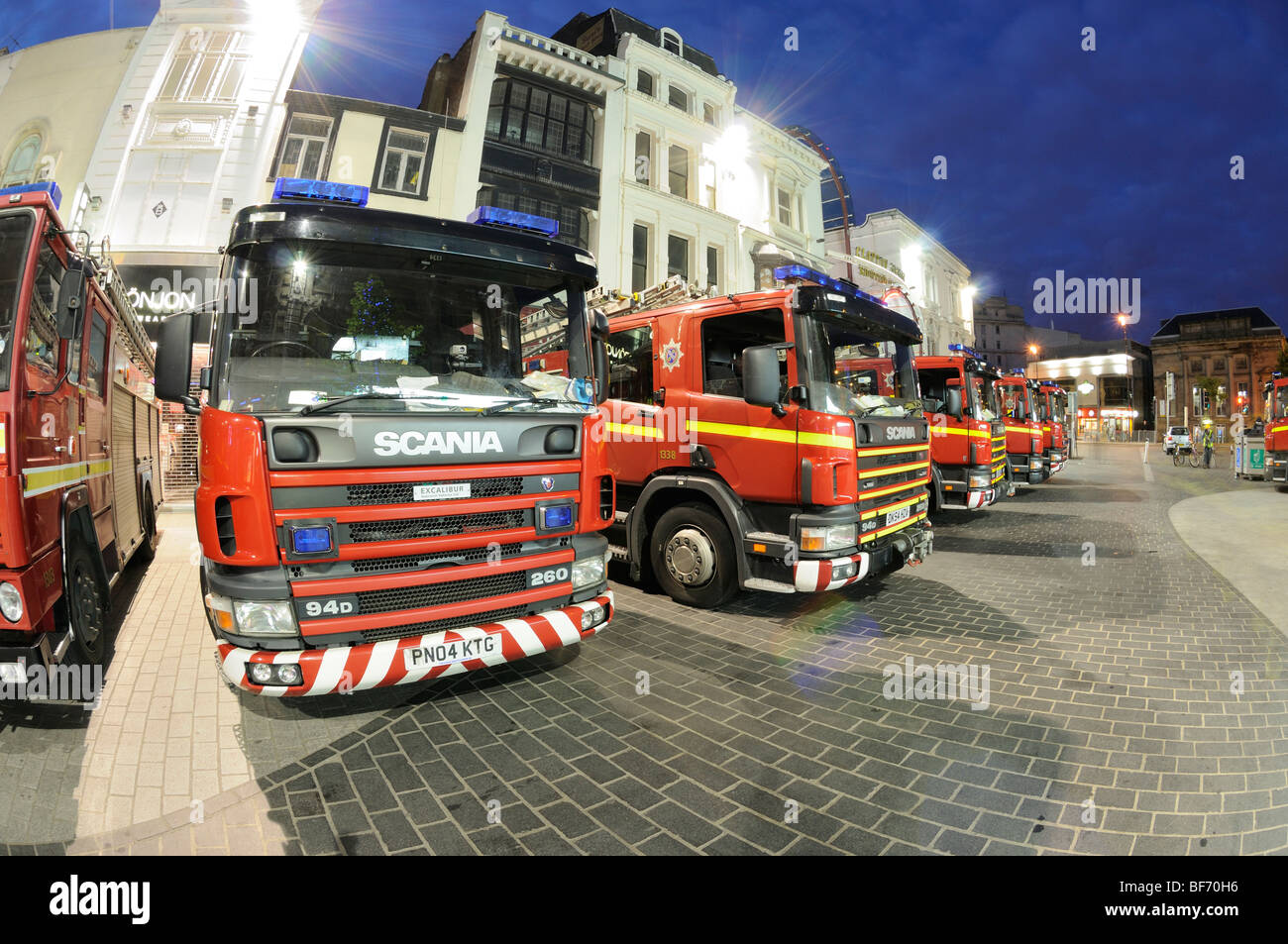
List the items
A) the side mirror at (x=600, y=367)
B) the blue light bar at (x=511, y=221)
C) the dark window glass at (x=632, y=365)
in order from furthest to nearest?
the dark window glass at (x=632, y=365) → the side mirror at (x=600, y=367) → the blue light bar at (x=511, y=221)


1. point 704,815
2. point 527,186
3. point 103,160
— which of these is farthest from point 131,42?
point 704,815

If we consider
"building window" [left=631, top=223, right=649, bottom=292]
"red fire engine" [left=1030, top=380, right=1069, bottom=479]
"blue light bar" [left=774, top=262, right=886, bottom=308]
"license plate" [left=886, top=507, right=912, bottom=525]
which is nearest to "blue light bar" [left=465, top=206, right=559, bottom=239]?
"blue light bar" [left=774, top=262, right=886, bottom=308]

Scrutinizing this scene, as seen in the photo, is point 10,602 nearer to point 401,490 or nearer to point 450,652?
point 401,490

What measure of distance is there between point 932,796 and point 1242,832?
1296 mm

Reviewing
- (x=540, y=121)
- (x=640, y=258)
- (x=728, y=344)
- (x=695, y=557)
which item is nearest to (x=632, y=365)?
(x=728, y=344)

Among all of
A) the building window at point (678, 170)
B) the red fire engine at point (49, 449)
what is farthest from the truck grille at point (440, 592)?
the building window at point (678, 170)

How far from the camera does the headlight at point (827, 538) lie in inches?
195

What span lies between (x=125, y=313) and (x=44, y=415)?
4.77 metres

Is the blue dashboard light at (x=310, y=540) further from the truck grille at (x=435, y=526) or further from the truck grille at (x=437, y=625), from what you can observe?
the truck grille at (x=437, y=625)

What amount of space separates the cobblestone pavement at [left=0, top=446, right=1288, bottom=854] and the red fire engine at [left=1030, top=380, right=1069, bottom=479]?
A: 44.3 ft

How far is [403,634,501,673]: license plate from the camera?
10.1 feet

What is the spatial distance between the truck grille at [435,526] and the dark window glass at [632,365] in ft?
9.48

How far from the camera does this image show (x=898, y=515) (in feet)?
19.5
